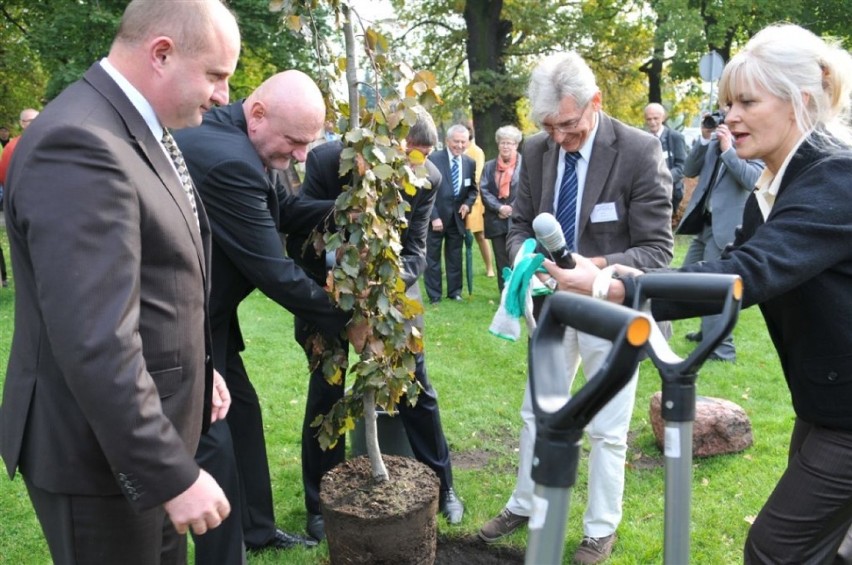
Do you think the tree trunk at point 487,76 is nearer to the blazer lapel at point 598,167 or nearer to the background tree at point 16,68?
the background tree at point 16,68

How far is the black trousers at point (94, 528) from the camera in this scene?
2021 mm

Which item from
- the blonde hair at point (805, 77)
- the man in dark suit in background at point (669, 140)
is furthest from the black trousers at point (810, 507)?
the man in dark suit in background at point (669, 140)

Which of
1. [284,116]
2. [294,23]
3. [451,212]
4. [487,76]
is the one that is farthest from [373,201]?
[487,76]

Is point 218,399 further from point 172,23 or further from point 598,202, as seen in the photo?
point 598,202

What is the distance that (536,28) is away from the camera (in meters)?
21.2

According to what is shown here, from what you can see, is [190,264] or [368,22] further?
[368,22]

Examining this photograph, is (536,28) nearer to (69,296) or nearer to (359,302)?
(359,302)

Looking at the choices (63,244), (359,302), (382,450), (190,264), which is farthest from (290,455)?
(63,244)

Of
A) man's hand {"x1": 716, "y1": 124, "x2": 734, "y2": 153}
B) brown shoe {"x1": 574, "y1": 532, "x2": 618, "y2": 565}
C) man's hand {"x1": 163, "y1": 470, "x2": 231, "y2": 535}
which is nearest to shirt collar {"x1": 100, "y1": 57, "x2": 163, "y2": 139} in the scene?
man's hand {"x1": 163, "y1": 470, "x2": 231, "y2": 535}

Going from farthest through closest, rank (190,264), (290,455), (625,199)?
(290,455) < (625,199) < (190,264)

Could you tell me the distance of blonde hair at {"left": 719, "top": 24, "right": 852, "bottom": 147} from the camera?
2.38 metres

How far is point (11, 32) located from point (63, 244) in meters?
27.8

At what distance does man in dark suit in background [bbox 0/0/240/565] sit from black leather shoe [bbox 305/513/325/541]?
190cm

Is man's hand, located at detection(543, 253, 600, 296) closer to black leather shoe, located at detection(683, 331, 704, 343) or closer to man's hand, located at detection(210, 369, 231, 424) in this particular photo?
man's hand, located at detection(210, 369, 231, 424)
